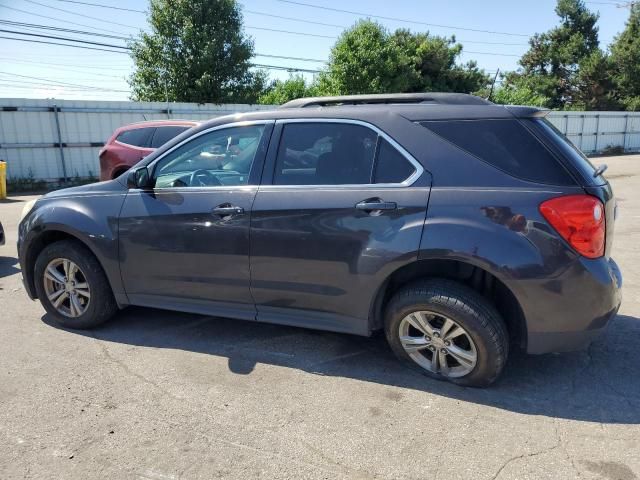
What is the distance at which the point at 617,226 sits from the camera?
343 inches

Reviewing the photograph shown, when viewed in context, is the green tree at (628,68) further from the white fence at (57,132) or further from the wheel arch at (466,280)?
the wheel arch at (466,280)

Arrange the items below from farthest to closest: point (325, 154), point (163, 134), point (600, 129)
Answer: point (600, 129), point (163, 134), point (325, 154)

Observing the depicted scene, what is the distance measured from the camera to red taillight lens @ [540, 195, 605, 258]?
119 inches

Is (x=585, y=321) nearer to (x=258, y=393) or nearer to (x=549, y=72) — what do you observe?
(x=258, y=393)

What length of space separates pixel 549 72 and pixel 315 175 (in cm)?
4648

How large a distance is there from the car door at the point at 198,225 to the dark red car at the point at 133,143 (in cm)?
686

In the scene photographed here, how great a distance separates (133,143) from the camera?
10.8 metres

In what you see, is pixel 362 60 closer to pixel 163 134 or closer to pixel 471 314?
pixel 163 134

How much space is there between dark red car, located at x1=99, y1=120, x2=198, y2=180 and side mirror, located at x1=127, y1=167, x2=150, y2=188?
6742 mm

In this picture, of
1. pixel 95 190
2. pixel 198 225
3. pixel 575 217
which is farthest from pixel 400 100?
pixel 95 190

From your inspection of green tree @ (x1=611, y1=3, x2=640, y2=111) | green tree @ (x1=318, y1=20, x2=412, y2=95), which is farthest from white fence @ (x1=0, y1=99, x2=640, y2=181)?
green tree @ (x1=611, y1=3, x2=640, y2=111)

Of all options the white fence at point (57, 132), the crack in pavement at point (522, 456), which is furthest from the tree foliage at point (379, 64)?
the crack in pavement at point (522, 456)

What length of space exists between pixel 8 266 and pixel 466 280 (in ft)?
19.2

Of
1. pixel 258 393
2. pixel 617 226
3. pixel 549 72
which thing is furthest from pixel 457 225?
pixel 549 72
